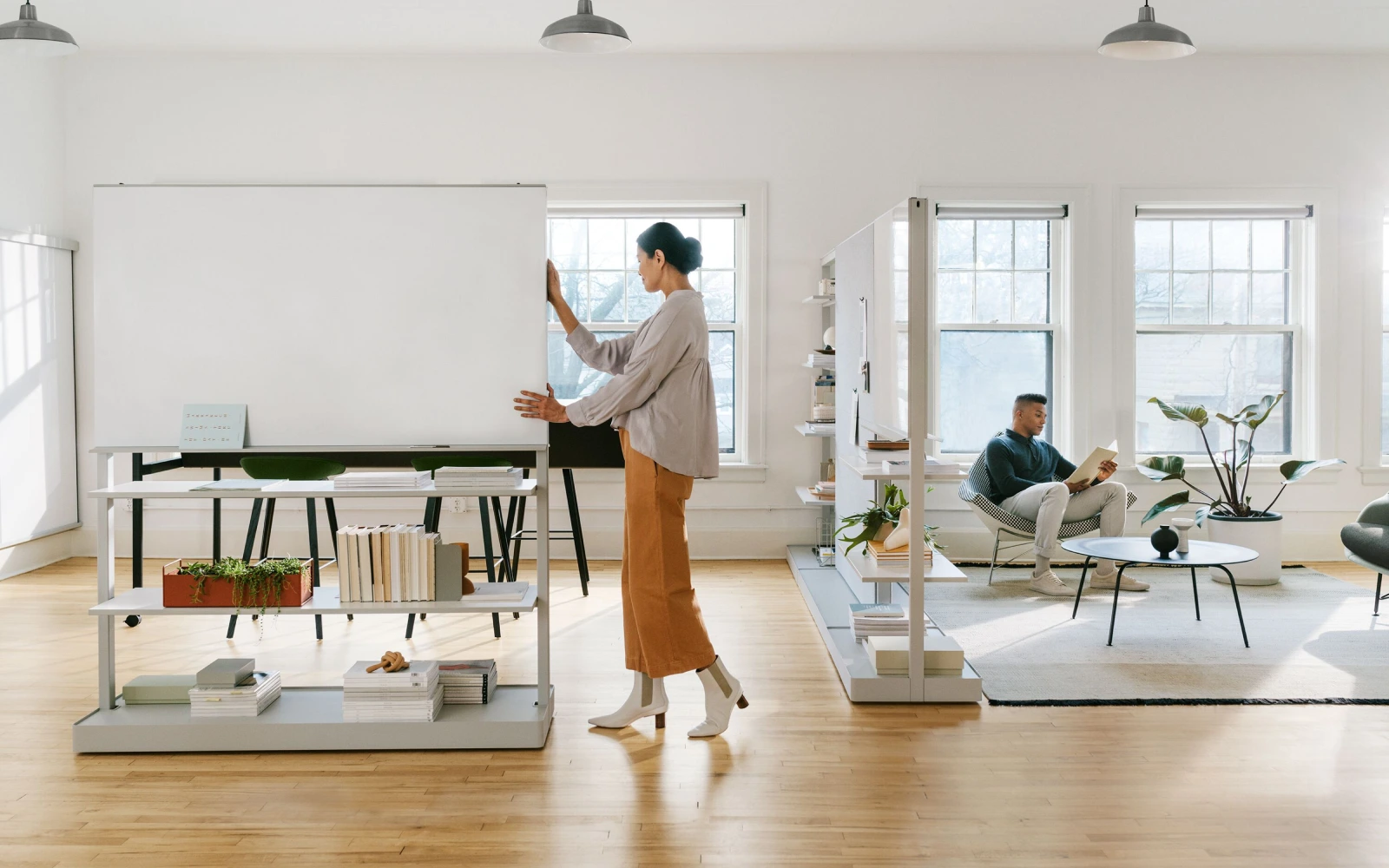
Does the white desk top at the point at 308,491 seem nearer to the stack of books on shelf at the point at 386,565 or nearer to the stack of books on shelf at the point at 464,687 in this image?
the stack of books on shelf at the point at 386,565

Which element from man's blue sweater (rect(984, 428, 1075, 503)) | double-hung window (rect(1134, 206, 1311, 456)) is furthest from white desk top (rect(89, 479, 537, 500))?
double-hung window (rect(1134, 206, 1311, 456))

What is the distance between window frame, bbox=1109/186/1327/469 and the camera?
655 centimetres

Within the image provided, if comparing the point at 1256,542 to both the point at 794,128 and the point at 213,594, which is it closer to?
the point at 794,128

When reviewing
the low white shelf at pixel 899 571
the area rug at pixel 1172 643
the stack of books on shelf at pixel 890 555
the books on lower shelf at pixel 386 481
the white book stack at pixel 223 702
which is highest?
the books on lower shelf at pixel 386 481

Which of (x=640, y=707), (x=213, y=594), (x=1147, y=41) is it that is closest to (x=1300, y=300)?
(x=1147, y=41)

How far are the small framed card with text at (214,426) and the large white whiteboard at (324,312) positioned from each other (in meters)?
0.03

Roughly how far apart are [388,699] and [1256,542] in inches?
193

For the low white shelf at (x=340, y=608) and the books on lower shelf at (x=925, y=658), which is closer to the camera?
the low white shelf at (x=340, y=608)

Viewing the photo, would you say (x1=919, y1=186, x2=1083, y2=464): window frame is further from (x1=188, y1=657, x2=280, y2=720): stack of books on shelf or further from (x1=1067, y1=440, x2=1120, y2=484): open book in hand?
(x1=188, y1=657, x2=280, y2=720): stack of books on shelf

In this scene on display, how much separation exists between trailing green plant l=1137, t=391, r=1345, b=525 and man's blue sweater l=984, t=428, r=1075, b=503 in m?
0.65

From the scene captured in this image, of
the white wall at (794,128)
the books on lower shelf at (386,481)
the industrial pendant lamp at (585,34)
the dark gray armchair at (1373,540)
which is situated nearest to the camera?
the books on lower shelf at (386,481)

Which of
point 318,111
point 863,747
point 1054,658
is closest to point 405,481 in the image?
point 863,747

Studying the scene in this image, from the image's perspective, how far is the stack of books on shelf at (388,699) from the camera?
332 cm

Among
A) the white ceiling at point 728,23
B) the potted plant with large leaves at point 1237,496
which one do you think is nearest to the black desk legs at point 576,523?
the white ceiling at point 728,23
